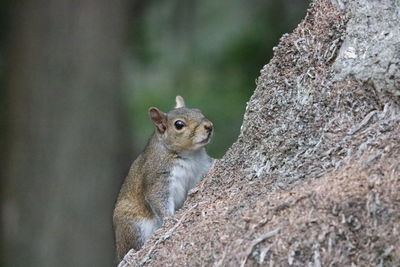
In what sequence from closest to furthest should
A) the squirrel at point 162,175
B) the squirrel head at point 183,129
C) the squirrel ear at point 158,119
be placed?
the squirrel at point 162,175, the squirrel head at point 183,129, the squirrel ear at point 158,119

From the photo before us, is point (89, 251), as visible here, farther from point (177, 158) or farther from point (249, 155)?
point (249, 155)

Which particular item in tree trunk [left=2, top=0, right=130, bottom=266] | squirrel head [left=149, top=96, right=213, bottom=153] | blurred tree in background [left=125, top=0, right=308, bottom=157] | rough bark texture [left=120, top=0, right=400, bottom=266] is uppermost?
blurred tree in background [left=125, top=0, right=308, bottom=157]

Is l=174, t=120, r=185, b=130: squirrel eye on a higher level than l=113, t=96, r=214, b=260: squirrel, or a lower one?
higher

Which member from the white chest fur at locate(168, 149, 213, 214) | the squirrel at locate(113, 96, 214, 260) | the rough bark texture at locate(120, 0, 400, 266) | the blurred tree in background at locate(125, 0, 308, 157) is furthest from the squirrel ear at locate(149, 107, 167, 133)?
the blurred tree in background at locate(125, 0, 308, 157)

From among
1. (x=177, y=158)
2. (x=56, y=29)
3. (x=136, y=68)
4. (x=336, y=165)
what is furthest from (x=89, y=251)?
(x=336, y=165)

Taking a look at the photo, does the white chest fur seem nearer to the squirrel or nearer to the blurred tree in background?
the squirrel

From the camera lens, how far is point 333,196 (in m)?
4.87

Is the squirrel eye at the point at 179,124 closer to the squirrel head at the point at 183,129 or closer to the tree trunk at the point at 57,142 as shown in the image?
the squirrel head at the point at 183,129

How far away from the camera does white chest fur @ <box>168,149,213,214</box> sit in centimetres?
697

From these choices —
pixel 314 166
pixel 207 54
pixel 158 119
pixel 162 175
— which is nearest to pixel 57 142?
pixel 207 54

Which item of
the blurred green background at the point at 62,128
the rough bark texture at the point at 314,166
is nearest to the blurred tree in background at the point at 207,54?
the blurred green background at the point at 62,128

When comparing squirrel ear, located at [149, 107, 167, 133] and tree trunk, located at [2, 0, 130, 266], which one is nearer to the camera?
squirrel ear, located at [149, 107, 167, 133]

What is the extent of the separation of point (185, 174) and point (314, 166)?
1842 millimetres

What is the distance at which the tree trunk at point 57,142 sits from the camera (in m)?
11.1
